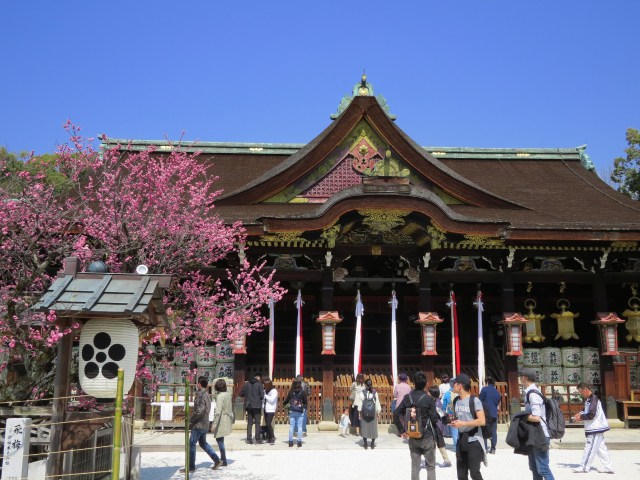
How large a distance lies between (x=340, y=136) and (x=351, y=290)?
16.3ft

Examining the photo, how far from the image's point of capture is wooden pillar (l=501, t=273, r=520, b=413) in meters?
15.6

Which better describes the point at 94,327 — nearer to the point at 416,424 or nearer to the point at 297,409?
the point at 416,424

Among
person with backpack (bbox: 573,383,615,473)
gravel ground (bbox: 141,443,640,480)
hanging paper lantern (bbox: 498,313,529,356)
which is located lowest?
gravel ground (bbox: 141,443,640,480)

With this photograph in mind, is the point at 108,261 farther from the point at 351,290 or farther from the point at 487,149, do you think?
the point at 487,149

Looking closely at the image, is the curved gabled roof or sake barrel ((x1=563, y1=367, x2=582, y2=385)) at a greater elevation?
the curved gabled roof

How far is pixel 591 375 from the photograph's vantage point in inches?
648

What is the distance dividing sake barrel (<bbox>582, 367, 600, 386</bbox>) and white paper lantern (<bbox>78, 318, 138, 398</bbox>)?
1323 cm

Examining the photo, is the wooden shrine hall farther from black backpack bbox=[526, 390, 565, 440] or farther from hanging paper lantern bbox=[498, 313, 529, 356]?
black backpack bbox=[526, 390, 565, 440]

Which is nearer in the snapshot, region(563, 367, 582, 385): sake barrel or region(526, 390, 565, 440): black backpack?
region(526, 390, 565, 440): black backpack

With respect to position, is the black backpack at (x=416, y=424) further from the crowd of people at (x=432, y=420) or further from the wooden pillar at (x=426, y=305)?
the wooden pillar at (x=426, y=305)

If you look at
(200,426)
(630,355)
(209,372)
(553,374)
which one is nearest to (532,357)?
(553,374)

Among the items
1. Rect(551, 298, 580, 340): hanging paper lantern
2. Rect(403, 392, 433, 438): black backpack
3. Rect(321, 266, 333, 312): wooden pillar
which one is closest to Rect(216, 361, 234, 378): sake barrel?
Rect(321, 266, 333, 312): wooden pillar

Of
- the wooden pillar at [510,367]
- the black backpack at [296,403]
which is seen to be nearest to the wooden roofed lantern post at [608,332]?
the wooden pillar at [510,367]

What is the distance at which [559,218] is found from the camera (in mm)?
16375
